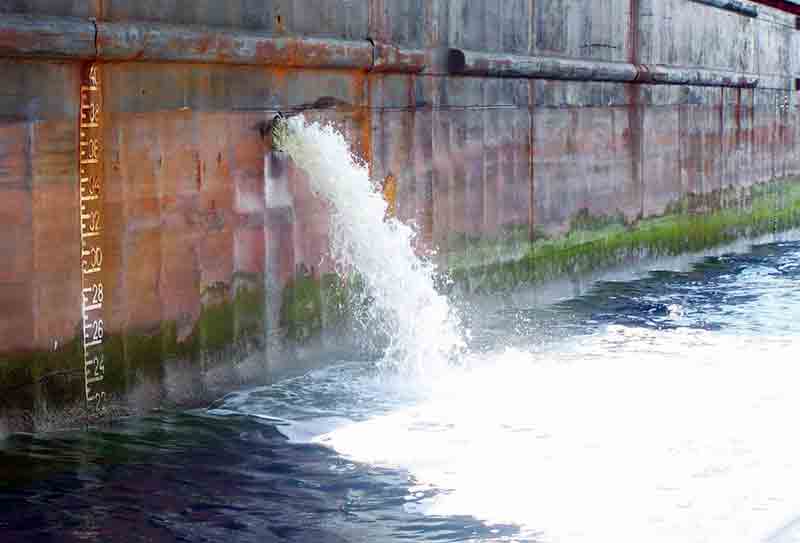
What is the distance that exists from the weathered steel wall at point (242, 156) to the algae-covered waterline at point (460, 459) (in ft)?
1.35

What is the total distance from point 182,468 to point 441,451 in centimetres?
135

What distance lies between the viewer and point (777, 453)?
6.62 meters

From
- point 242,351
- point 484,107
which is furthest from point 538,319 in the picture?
point 242,351

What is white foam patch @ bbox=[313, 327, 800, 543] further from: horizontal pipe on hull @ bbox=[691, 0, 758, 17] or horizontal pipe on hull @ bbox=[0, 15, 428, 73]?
horizontal pipe on hull @ bbox=[691, 0, 758, 17]

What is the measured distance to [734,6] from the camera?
695 inches

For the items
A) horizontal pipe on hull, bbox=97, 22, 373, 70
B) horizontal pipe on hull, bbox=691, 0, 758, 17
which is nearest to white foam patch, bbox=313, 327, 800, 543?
horizontal pipe on hull, bbox=97, 22, 373, 70

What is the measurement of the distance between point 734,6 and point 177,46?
1225 centimetres

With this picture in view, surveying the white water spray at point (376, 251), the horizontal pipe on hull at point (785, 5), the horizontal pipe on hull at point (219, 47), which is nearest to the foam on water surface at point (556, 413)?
the white water spray at point (376, 251)

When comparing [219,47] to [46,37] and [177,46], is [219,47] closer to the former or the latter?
[177,46]

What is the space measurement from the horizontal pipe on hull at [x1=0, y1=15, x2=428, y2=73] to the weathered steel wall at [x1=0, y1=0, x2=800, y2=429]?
0.04ft

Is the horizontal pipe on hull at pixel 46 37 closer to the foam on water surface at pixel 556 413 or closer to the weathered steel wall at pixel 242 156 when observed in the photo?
the weathered steel wall at pixel 242 156

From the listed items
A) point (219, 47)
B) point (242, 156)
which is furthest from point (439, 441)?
point (219, 47)

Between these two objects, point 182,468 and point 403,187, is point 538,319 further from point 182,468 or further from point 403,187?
point 182,468

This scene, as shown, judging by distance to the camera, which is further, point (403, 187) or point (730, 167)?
point (730, 167)
